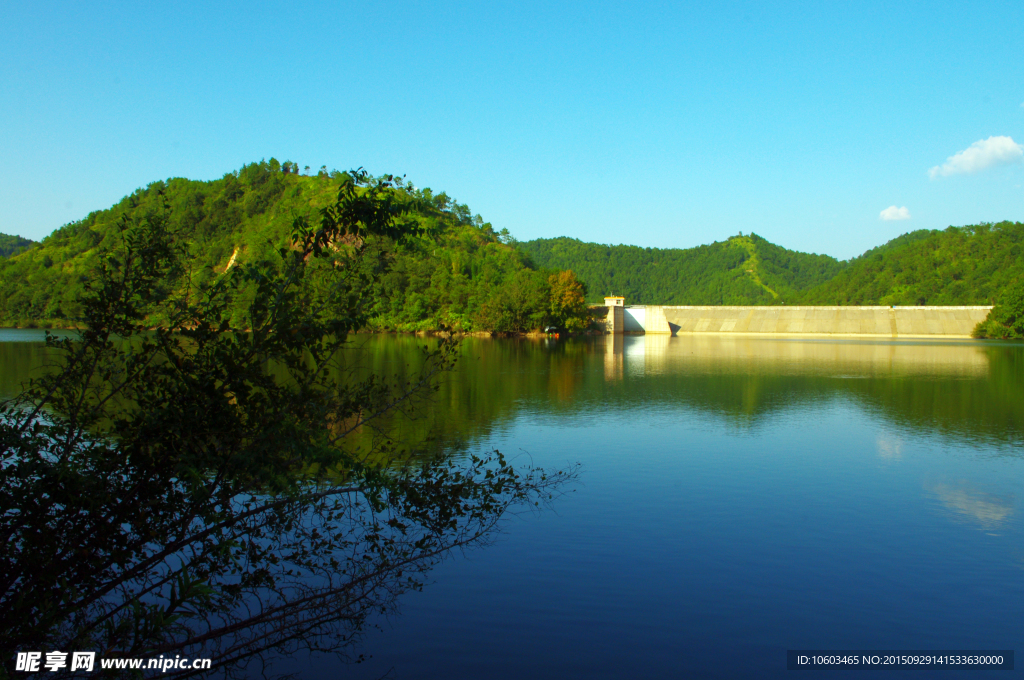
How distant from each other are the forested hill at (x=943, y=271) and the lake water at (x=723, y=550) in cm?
7749

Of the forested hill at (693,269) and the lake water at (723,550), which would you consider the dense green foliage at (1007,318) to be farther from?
the forested hill at (693,269)

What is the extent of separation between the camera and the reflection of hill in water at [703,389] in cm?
1698

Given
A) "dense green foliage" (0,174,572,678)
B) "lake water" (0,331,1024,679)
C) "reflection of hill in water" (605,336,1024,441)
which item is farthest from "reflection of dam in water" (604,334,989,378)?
"dense green foliage" (0,174,572,678)

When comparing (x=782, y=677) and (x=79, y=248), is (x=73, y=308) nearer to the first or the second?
(x=782, y=677)

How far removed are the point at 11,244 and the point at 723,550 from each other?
132m

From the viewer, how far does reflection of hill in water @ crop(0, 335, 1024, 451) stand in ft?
55.7

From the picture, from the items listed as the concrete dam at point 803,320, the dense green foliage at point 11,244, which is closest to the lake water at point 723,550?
the concrete dam at point 803,320

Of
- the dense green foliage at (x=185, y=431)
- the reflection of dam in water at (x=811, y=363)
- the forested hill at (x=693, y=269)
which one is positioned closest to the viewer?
the dense green foliage at (x=185, y=431)

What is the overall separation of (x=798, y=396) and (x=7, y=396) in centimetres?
2276

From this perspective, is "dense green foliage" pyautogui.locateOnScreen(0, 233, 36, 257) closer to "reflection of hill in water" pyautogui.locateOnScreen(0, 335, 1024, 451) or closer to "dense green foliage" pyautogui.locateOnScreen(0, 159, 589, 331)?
"dense green foliage" pyautogui.locateOnScreen(0, 159, 589, 331)

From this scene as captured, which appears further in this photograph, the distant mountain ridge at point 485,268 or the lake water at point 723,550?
the distant mountain ridge at point 485,268

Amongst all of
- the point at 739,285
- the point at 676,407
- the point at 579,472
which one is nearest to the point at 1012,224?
the point at 739,285

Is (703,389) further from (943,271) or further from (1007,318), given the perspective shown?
(943,271)

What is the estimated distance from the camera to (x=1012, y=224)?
9725 centimetres
